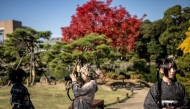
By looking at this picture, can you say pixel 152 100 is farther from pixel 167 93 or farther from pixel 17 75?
pixel 17 75

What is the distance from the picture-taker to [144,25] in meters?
38.8

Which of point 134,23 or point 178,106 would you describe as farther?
point 134,23

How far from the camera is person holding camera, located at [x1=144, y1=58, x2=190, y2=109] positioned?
2611 millimetres

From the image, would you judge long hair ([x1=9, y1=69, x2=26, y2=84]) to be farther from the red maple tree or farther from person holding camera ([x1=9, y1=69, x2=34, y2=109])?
the red maple tree

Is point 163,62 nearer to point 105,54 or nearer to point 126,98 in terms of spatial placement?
point 126,98

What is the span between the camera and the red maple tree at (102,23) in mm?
15438

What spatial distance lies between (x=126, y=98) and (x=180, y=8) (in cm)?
2404

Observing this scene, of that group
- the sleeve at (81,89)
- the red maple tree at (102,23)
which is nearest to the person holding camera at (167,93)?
the sleeve at (81,89)

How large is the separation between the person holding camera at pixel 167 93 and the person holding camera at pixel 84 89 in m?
1.09

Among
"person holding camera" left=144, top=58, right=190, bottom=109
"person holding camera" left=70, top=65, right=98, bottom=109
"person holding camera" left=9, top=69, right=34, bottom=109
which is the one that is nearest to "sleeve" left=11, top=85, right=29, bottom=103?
"person holding camera" left=9, top=69, right=34, bottom=109

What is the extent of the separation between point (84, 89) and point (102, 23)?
1279 cm

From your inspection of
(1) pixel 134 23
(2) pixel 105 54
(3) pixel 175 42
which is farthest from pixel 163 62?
(3) pixel 175 42

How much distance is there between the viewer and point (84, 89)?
11.0 feet

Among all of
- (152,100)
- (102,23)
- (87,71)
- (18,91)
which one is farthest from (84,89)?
(102,23)
